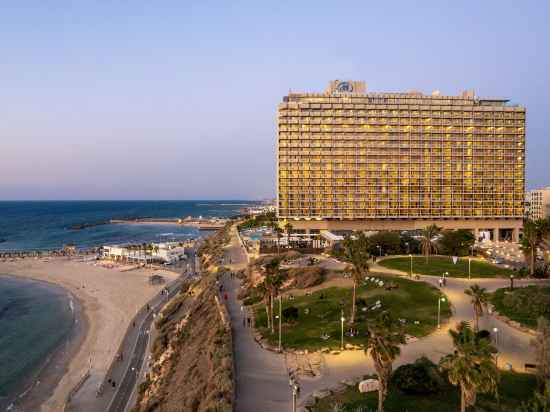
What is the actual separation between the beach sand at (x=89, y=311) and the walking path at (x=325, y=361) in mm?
19966

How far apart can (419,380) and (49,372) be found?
4408 cm

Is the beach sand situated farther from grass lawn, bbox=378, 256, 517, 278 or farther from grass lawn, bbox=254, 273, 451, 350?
grass lawn, bbox=378, 256, 517, 278

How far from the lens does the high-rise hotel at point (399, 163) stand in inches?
5030

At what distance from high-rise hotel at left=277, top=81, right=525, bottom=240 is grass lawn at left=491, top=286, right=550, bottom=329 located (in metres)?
79.1

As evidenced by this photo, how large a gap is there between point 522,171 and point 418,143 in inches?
1376

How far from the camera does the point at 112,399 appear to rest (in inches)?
1704

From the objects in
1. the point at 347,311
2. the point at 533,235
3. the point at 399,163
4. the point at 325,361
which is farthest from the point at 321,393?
the point at 399,163

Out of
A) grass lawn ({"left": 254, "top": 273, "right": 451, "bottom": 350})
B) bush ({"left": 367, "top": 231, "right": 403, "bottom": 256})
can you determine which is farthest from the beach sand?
bush ({"left": 367, "top": 231, "right": 403, "bottom": 256})

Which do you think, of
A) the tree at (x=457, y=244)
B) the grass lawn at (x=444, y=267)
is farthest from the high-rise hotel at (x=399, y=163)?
the grass lawn at (x=444, y=267)

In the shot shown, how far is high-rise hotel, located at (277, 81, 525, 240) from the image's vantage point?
127750 millimetres

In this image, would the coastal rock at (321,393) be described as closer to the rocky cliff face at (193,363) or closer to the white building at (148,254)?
the rocky cliff face at (193,363)

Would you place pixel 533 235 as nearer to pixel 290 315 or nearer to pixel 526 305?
pixel 526 305

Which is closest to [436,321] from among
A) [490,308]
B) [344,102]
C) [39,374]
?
[490,308]

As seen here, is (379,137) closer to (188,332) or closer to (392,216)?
(392,216)
